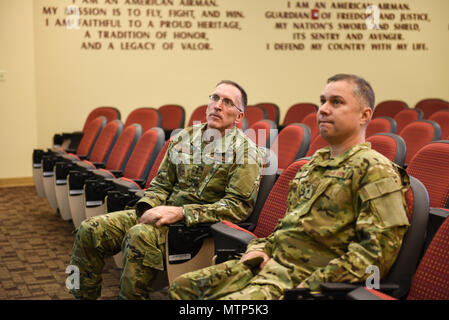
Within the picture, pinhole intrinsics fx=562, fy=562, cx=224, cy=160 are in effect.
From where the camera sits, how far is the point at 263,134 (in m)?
4.01

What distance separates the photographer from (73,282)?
2.61m

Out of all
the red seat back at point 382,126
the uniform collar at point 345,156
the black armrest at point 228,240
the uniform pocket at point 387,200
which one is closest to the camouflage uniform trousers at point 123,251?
the black armrest at point 228,240

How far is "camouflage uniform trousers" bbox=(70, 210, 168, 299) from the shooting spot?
7.67 feet

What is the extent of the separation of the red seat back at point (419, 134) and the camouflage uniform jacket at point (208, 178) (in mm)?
1655

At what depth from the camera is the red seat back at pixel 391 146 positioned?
2.73 m

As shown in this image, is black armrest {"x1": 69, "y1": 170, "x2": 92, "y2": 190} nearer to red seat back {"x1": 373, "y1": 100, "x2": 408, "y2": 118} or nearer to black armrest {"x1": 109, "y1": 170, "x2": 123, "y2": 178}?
black armrest {"x1": 109, "y1": 170, "x2": 123, "y2": 178}

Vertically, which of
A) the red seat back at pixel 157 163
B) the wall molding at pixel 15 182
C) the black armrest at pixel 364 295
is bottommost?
the wall molding at pixel 15 182

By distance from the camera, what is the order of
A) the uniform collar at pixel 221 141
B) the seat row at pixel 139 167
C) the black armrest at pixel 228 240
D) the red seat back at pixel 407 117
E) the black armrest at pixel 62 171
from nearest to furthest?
the black armrest at pixel 228 240
the seat row at pixel 139 167
the uniform collar at pixel 221 141
the black armrest at pixel 62 171
the red seat back at pixel 407 117

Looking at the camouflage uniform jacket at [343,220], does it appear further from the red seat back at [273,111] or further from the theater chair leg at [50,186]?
the red seat back at [273,111]

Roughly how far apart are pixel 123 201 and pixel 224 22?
4881 mm

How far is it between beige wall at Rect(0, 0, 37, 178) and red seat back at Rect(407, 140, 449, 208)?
482cm

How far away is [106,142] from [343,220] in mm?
3120

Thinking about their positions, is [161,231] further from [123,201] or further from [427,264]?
[427,264]

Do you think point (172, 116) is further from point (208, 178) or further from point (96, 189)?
point (208, 178)
